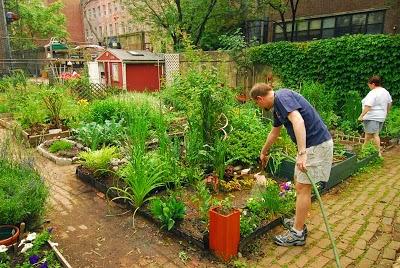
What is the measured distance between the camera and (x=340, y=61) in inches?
390

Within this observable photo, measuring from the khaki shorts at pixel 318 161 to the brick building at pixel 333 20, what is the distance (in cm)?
1355

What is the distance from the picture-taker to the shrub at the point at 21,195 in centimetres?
314

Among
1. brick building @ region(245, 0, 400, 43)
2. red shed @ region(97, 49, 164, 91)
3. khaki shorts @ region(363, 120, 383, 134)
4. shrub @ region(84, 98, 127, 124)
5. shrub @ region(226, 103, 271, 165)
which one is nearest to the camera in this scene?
shrub @ region(226, 103, 271, 165)

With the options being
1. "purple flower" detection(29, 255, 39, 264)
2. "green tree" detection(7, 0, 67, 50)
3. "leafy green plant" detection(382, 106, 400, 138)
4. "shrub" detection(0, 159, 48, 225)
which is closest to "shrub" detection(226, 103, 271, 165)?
"shrub" detection(0, 159, 48, 225)

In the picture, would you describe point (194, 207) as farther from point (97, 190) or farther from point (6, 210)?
point (6, 210)

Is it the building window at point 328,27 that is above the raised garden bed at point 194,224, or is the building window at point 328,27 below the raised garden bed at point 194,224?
above

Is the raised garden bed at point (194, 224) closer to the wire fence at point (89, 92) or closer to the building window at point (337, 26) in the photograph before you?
the wire fence at point (89, 92)

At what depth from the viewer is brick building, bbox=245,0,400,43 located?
51.7 ft

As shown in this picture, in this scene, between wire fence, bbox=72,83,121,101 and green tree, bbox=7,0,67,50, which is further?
green tree, bbox=7,0,67,50

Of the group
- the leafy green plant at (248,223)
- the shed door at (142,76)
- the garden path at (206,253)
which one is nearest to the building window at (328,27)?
the shed door at (142,76)

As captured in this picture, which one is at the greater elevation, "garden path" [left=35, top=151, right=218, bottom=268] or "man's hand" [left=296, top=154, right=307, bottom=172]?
"man's hand" [left=296, top=154, right=307, bottom=172]

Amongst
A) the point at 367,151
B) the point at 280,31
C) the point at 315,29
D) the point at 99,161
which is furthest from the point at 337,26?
the point at 99,161

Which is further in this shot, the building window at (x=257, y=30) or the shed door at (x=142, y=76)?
the building window at (x=257, y=30)

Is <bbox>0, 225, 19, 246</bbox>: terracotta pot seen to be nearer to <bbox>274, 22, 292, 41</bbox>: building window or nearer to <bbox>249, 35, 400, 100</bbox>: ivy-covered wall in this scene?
<bbox>249, 35, 400, 100</bbox>: ivy-covered wall
